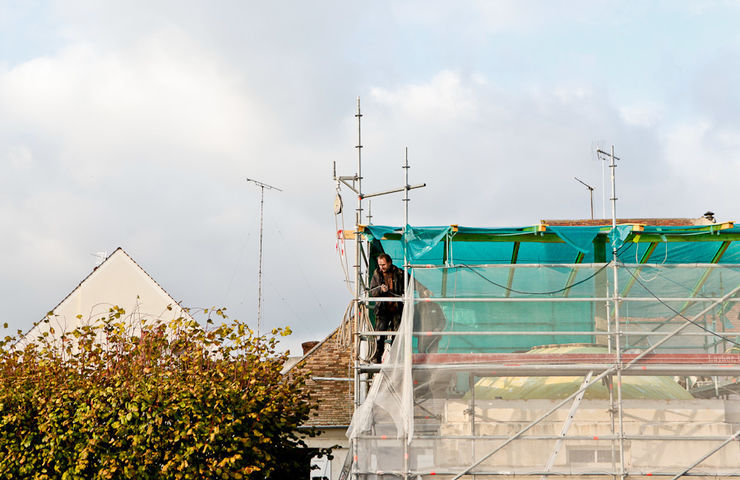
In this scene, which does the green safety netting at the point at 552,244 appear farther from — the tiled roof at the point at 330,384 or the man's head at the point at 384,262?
the tiled roof at the point at 330,384

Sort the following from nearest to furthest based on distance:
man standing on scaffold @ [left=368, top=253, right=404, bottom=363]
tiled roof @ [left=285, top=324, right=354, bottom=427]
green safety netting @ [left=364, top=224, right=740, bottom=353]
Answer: green safety netting @ [left=364, top=224, right=740, bottom=353], man standing on scaffold @ [left=368, top=253, right=404, bottom=363], tiled roof @ [left=285, top=324, right=354, bottom=427]

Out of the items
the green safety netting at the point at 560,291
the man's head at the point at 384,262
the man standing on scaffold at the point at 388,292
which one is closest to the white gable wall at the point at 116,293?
the man standing on scaffold at the point at 388,292

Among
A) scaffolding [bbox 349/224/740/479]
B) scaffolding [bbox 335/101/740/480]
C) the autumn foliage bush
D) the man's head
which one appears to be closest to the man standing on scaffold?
the man's head

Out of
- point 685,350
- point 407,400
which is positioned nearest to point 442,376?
point 407,400

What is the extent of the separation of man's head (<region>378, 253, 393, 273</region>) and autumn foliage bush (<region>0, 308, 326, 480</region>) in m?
2.70

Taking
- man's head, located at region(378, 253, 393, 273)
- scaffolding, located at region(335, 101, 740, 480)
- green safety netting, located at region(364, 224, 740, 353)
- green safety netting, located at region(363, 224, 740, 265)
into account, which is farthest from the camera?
man's head, located at region(378, 253, 393, 273)

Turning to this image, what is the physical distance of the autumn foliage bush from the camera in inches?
581

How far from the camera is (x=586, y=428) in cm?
1400

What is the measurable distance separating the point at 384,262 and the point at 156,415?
4.29 metres

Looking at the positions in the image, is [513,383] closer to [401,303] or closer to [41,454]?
[401,303]

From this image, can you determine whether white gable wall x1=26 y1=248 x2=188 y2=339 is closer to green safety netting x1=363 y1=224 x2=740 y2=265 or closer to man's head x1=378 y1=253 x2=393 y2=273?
green safety netting x1=363 y1=224 x2=740 y2=265

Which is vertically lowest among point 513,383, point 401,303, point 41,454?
point 41,454

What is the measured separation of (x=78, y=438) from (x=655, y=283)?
9.34 m

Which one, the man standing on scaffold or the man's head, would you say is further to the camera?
the man standing on scaffold
